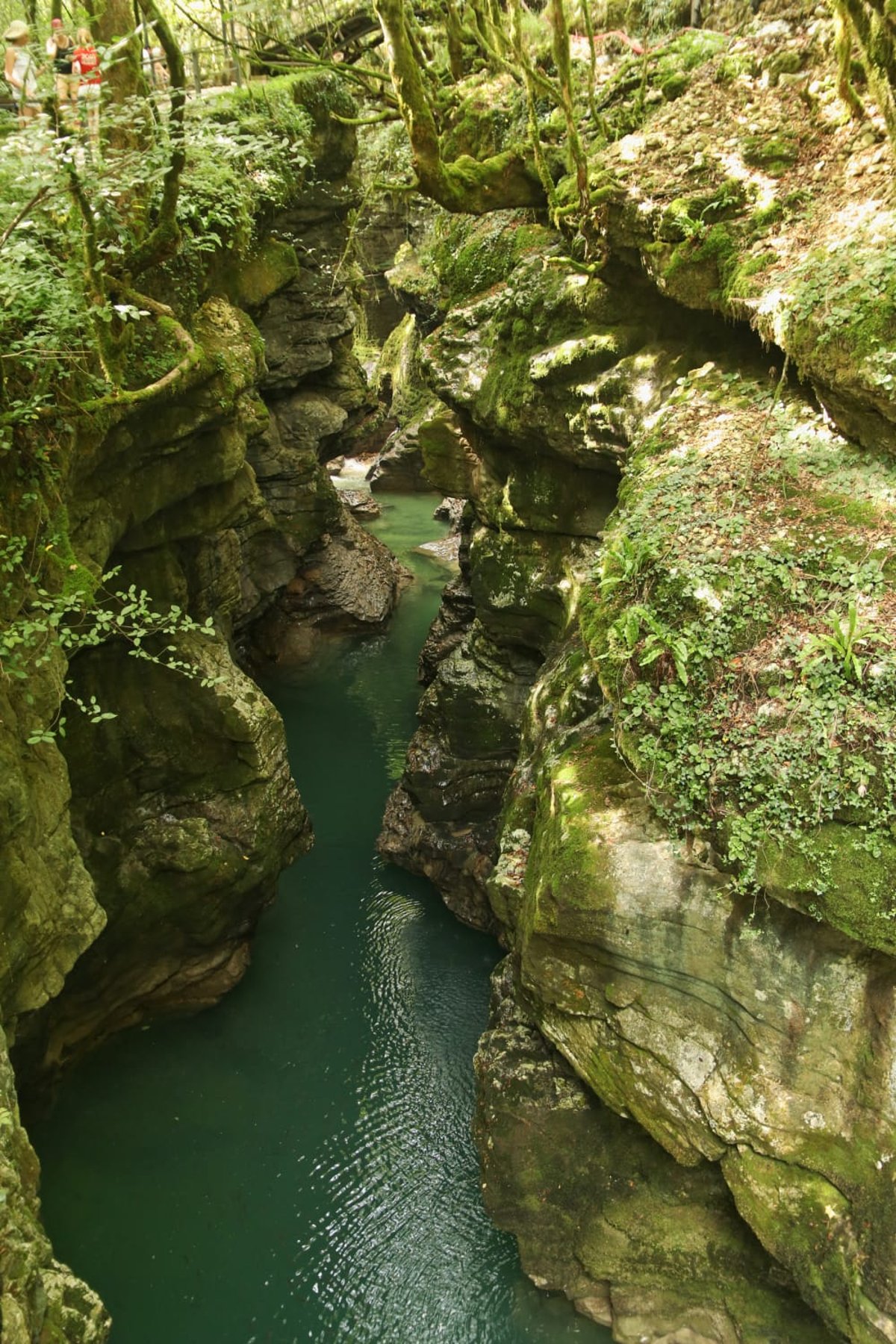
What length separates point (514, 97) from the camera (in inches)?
429

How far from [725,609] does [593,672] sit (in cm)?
233

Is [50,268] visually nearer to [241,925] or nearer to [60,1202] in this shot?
[241,925]

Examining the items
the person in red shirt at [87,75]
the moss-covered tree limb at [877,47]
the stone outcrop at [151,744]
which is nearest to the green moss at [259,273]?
the stone outcrop at [151,744]

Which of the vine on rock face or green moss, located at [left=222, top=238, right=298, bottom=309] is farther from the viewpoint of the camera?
green moss, located at [left=222, top=238, right=298, bottom=309]

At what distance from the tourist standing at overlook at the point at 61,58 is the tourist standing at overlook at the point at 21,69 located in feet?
0.45

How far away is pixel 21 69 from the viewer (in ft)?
19.1

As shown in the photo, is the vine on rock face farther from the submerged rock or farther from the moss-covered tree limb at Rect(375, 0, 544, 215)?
the moss-covered tree limb at Rect(375, 0, 544, 215)

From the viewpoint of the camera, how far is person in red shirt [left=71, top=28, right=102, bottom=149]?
529cm

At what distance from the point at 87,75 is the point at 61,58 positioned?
37.0 inches

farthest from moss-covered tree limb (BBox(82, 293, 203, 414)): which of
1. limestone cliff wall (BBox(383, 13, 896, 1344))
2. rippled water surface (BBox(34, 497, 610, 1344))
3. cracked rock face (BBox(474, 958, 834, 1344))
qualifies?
rippled water surface (BBox(34, 497, 610, 1344))

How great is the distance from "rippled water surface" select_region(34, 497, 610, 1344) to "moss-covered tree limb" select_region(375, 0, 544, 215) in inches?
363

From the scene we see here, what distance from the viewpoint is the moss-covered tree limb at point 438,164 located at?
7.48 meters

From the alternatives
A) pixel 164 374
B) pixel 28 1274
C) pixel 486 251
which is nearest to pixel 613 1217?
pixel 28 1274

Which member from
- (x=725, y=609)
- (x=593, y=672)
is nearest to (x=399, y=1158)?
(x=593, y=672)
